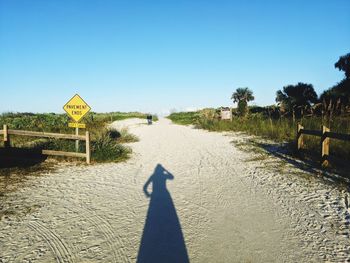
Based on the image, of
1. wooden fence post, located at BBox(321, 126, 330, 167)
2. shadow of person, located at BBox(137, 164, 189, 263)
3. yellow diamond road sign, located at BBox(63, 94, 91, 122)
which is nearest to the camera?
shadow of person, located at BBox(137, 164, 189, 263)

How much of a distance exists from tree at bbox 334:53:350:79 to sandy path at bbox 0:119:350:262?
55.0 ft

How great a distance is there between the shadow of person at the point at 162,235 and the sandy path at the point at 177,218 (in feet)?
0.05

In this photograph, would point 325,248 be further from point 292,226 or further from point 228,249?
point 228,249

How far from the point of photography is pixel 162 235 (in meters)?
4.22

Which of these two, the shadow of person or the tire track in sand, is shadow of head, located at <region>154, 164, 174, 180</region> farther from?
the tire track in sand

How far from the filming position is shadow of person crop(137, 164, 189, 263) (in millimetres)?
3601

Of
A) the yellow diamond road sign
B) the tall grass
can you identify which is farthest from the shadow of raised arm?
the tall grass

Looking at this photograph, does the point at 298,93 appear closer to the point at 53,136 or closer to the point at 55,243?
the point at 53,136

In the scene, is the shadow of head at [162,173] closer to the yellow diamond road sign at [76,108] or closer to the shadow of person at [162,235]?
the shadow of person at [162,235]

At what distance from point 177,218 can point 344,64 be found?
2200 cm

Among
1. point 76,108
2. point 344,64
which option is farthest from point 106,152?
point 344,64

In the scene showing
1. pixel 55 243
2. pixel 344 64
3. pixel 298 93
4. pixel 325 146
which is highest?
pixel 344 64

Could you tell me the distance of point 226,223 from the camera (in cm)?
468

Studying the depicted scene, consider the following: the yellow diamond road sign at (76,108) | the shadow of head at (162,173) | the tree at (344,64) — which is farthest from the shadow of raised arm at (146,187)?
the tree at (344,64)
